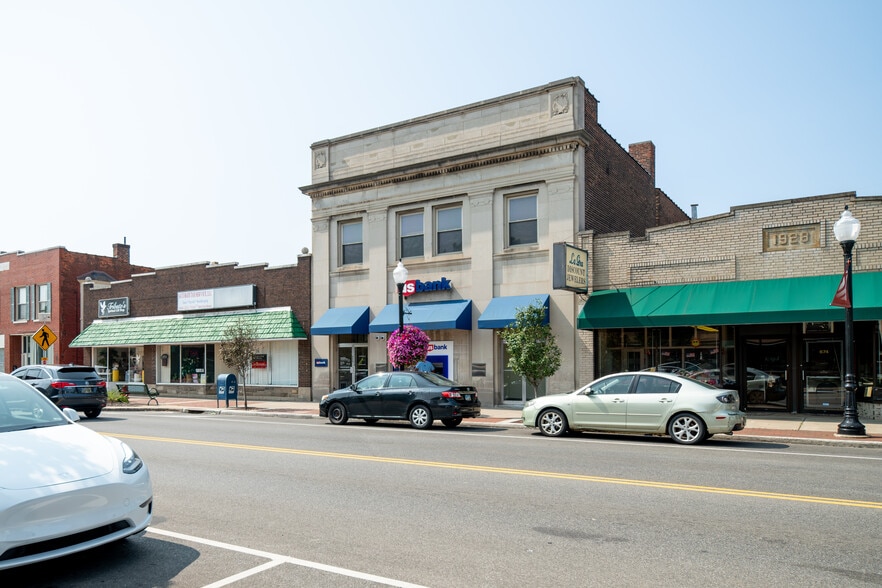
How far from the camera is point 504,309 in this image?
70.8 ft

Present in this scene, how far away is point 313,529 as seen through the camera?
22.0 feet

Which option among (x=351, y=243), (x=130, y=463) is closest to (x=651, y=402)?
(x=130, y=463)

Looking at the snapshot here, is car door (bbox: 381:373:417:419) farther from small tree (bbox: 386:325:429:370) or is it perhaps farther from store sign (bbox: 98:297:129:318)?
store sign (bbox: 98:297:129:318)

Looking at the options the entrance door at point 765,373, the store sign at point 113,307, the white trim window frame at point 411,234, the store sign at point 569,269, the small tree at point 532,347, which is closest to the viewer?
the entrance door at point 765,373

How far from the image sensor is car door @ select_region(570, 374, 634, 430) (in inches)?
548

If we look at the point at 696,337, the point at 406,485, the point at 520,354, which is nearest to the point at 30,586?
the point at 406,485

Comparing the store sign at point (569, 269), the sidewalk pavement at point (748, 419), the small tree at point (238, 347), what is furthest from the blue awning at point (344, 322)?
the store sign at point (569, 269)

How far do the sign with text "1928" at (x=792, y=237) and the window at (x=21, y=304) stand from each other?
38.0 m

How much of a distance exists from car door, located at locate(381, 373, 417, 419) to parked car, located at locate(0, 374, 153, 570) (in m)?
10.9

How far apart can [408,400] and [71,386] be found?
1062 centimetres

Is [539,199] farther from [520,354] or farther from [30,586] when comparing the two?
[30,586]

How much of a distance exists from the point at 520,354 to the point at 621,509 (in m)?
11.6

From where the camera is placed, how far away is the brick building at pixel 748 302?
1727 cm

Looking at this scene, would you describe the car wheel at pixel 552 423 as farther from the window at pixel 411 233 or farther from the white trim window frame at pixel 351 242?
the white trim window frame at pixel 351 242
